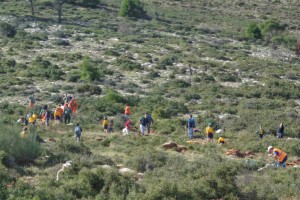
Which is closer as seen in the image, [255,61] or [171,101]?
[171,101]

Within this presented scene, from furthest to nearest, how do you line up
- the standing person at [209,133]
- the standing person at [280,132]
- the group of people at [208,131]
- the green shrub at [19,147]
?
the standing person at [280,132]
the standing person at [209,133]
the group of people at [208,131]
the green shrub at [19,147]

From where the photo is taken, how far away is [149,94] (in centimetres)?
3044

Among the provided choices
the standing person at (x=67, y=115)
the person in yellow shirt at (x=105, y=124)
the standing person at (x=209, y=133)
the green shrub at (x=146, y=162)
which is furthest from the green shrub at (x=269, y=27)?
the green shrub at (x=146, y=162)

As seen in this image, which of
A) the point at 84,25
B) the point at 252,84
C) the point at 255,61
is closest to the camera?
the point at 252,84

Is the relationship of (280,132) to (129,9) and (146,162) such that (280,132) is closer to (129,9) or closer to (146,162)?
(146,162)

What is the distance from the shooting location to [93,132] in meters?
21.7

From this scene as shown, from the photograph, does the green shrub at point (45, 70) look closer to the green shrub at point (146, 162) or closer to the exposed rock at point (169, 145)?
the exposed rock at point (169, 145)

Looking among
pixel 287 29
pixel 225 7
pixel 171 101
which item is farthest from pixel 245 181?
pixel 225 7

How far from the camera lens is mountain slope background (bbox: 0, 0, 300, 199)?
12.3 meters

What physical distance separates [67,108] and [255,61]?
2315 centimetres

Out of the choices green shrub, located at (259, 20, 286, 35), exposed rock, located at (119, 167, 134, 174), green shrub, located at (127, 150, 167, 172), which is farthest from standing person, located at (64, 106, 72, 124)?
green shrub, located at (259, 20, 286, 35)

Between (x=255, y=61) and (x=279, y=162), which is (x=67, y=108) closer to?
(x=279, y=162)

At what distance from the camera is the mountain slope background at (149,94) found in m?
12.3

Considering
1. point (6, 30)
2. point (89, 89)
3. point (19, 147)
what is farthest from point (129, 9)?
point (19, 147)
